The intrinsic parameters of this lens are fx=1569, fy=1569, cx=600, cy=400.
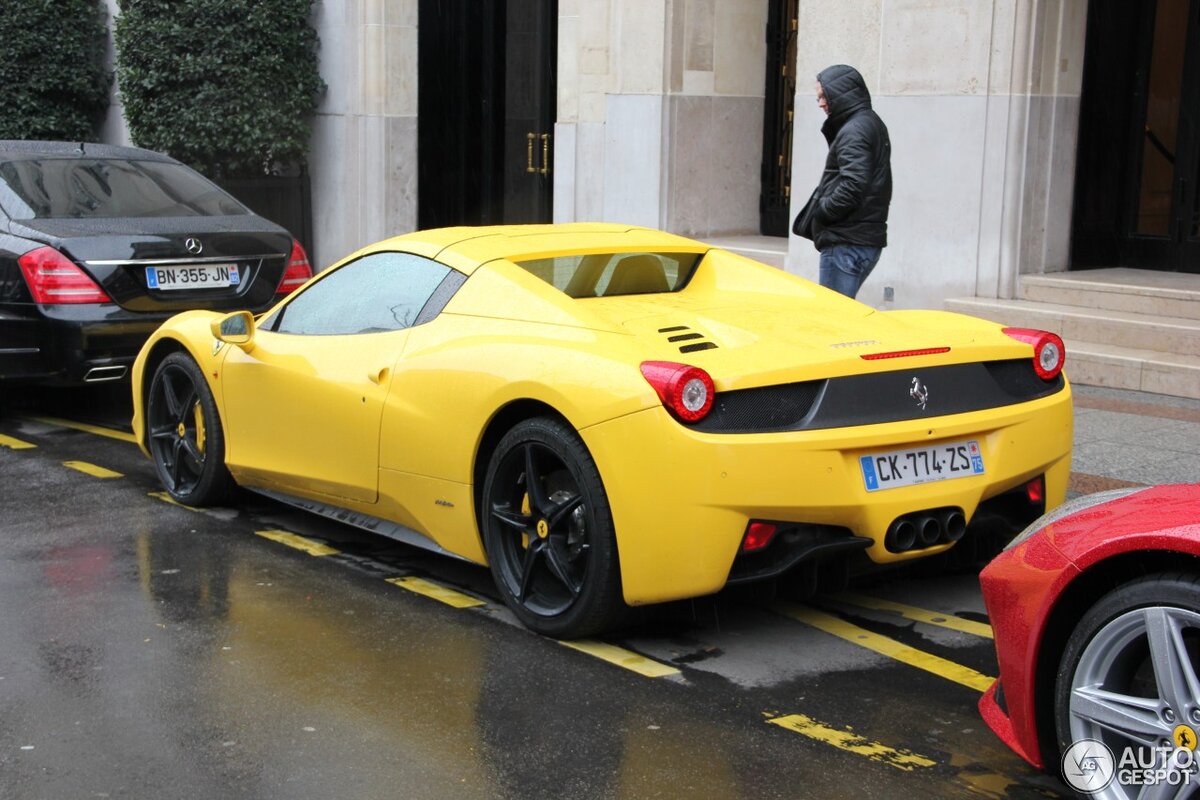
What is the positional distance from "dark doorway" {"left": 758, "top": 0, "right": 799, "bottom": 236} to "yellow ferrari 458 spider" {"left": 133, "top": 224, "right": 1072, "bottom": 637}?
8.05m

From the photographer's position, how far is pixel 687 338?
207 inches

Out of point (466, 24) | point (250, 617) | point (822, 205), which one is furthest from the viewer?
point (466, 24)

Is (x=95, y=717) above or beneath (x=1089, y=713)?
beneath

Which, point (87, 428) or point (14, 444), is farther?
point (87, 428)

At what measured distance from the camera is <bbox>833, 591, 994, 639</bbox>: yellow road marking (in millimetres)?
5469

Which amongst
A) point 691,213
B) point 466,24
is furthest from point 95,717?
point 466,24

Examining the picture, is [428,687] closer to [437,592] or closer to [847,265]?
[437,592]

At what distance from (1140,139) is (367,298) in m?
7.56

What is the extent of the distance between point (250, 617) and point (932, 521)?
241cm

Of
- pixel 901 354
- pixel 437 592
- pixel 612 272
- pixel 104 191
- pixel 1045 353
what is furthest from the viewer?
pixel 104 191

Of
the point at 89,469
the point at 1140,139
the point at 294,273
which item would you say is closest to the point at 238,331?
the point at 89,469

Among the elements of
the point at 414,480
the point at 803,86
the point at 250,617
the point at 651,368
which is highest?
the point at 803,86

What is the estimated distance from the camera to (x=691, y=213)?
1411 centimetres

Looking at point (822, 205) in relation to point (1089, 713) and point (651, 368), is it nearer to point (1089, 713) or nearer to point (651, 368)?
point (651, 368)
